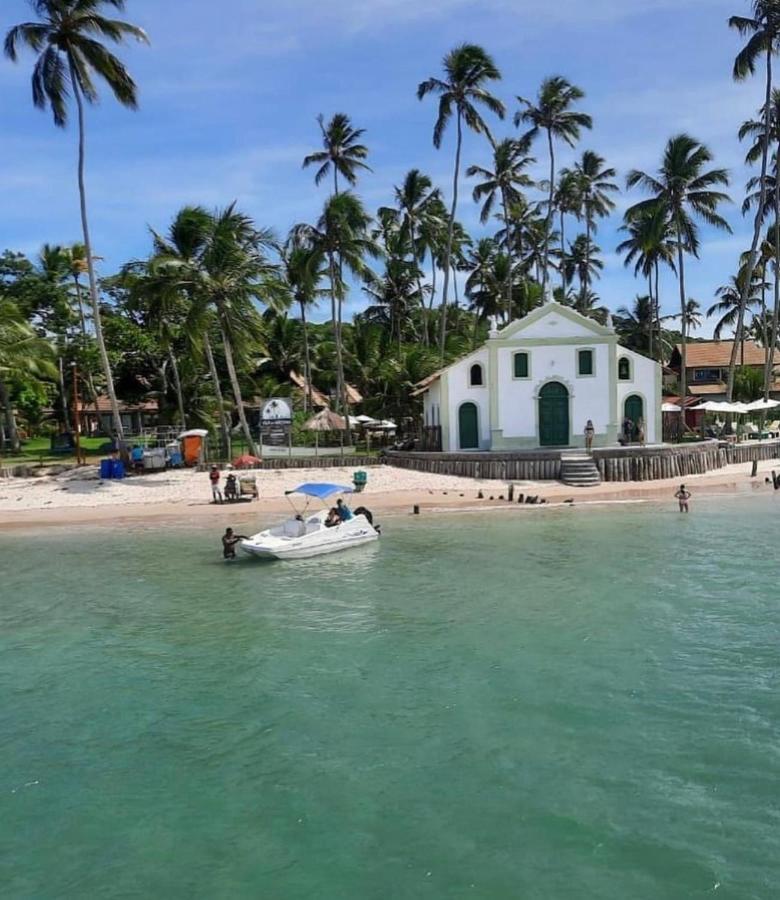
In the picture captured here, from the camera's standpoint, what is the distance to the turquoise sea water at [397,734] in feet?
26.6

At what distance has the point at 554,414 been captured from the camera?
131 feet

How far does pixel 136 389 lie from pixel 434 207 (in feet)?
79.4

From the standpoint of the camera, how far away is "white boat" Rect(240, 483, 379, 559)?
72.6 feet

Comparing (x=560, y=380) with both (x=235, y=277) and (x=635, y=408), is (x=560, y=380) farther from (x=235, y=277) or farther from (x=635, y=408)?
(x=235, y=277)

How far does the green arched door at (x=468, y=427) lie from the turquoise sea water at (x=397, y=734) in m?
20.3

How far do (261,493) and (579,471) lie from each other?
13.4 m

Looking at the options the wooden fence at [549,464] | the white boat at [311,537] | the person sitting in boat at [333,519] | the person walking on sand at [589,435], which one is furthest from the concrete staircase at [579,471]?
the person sitting in boat at [333,519]

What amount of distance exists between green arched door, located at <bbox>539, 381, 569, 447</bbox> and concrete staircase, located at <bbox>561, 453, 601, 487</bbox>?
4200mm

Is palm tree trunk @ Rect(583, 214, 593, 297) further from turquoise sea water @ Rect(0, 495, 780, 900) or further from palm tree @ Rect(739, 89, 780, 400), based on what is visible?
turquoise sea water @ Rect(0, 495, 780, 900)

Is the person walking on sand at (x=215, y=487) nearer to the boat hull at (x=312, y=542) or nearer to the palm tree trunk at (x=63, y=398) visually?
the boat hull at (x=312, y=542)

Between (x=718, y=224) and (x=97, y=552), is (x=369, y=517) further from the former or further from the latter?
(x=718, y=224)

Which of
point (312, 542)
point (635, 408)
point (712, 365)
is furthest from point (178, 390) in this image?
point (712, 365)

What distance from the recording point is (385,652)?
14391 mm

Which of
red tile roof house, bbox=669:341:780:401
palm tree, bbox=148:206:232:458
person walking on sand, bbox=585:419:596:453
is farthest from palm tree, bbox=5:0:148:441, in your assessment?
red tile roof house, bbox=669:341:780:401
